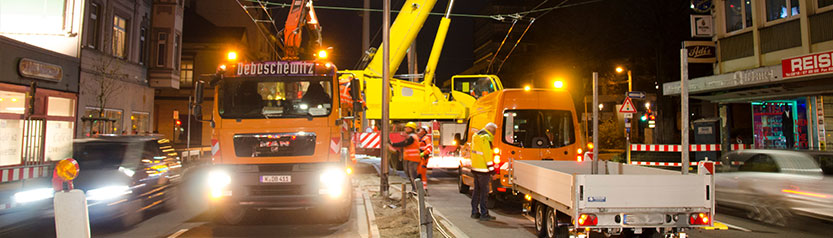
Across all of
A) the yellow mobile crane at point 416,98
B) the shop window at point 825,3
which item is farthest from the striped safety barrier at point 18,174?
the shop window at point 825,3

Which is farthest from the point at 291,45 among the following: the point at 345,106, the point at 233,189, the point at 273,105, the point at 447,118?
the point at 447,118

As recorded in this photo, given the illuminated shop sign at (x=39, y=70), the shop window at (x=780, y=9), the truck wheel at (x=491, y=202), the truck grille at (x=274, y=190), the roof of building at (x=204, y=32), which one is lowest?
the truck wheel at (x=491, y=202)

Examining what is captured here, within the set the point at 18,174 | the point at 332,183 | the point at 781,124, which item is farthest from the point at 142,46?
the point at 781,124

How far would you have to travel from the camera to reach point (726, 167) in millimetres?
9242

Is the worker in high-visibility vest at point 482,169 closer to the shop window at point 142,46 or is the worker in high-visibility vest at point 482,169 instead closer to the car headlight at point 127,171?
the car headlight at point 127,171

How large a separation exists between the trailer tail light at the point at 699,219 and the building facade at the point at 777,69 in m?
9.70

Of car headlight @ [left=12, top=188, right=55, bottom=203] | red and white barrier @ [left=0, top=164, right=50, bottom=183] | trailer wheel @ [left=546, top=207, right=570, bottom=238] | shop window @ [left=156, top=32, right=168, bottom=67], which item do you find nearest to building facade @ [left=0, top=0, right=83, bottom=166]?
shop window @ [left=156, top=32, right=168, bottom=67]

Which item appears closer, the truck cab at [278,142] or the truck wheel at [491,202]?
the truck cab at [278,142]

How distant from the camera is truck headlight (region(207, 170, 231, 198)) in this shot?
7.75 meters

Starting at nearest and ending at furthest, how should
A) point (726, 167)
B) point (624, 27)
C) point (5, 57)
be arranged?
point (726, 167)
point (5, 57)
point (624, 27)

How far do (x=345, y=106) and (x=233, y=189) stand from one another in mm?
2862

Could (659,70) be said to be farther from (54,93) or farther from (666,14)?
(54,93)

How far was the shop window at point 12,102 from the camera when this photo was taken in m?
15.9

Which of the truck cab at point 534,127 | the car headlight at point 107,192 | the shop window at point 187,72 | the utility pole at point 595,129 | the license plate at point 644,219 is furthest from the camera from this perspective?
the shop window at point 187,72
